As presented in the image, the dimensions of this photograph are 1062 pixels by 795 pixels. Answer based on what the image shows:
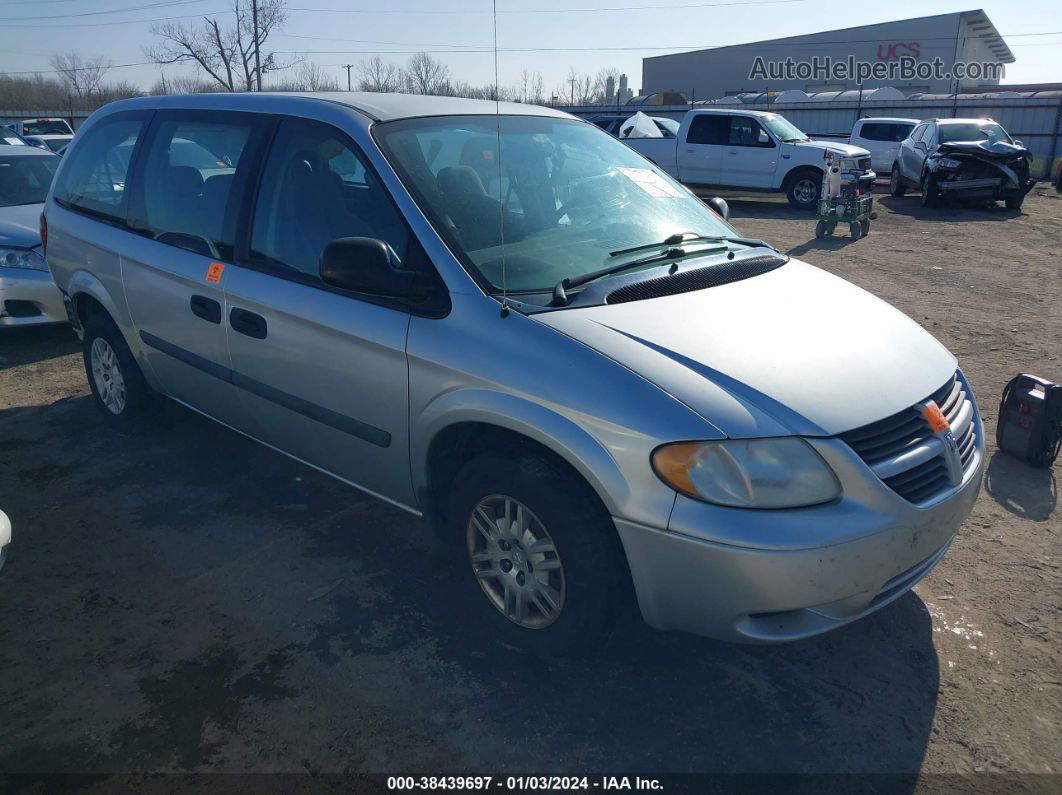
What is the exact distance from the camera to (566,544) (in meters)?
2.60

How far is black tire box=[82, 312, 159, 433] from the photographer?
468 centimetres

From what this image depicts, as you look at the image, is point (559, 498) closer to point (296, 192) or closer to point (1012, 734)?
point (1012, 734)

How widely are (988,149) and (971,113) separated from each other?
14.0 meters

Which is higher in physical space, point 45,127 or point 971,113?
point 971,113

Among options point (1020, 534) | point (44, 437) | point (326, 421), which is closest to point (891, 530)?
point (1020, 534)

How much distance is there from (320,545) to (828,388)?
7.73 ft

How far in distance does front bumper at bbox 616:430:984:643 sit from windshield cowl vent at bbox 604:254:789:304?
84 centimetres

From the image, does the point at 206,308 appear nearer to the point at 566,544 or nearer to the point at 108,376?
the point at 108,376

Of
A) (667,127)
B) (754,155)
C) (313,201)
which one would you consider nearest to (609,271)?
(313,201)

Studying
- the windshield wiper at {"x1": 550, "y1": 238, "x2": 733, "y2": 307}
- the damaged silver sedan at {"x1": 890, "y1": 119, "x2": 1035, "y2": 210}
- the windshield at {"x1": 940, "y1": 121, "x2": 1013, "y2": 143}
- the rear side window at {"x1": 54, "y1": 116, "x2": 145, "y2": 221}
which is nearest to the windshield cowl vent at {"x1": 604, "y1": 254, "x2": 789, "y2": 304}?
the windshield wiper at {"x1": 550, "y1": 238, "x2": 733, "y2": 307}

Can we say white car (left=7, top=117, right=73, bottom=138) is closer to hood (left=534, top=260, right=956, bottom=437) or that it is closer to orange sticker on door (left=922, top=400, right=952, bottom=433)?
hood (left=534, top=260, right=956, bottom=437)

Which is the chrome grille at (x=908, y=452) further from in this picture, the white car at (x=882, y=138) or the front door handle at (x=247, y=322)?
the white car at (x=882, y=138)

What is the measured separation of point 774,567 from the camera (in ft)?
7.61

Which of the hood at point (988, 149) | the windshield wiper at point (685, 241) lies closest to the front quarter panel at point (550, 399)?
the windshield wiper at point (685, 241)
